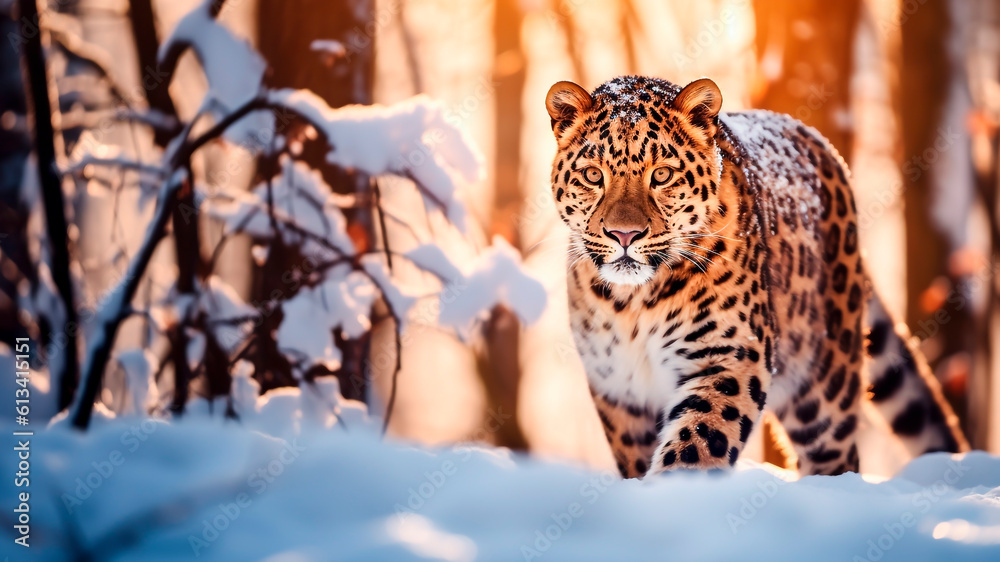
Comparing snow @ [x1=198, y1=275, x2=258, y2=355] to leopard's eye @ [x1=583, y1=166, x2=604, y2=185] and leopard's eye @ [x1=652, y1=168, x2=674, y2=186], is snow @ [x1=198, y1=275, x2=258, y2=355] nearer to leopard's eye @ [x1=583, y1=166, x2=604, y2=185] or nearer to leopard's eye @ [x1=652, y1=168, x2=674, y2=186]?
leopard's eye @ [x1=583, y1=166, x2=604, y2=185]

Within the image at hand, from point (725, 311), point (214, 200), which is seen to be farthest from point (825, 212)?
point (214, 200)

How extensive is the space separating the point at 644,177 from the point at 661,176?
0.24 ft

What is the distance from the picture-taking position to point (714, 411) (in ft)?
10.2

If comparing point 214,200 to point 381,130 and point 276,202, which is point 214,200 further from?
point 381,130

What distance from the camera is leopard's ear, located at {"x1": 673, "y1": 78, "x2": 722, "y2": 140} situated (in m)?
3.24

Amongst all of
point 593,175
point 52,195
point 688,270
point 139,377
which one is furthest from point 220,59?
point 688,270

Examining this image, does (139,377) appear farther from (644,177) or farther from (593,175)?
(644,177)

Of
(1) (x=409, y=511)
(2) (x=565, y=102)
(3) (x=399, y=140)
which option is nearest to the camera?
(1) (x=409, y=511)

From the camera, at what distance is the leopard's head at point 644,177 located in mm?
3186

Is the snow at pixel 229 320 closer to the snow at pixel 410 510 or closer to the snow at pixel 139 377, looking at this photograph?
the snow at pixel 139 377

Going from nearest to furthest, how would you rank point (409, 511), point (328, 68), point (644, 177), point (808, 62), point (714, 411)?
point (409, 511), point (714, 411), point (644, 177), point (328, 68), point (808, 62)

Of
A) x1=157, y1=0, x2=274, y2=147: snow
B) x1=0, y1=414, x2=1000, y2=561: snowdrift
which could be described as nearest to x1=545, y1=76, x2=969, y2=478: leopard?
x1=0, y1=414, x2=1000, y2=561: snowdrift

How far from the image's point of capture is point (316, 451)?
8.29 feet

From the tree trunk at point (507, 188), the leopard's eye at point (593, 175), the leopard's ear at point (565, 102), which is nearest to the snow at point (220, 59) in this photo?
the leopard's ear at point (565, 102)
